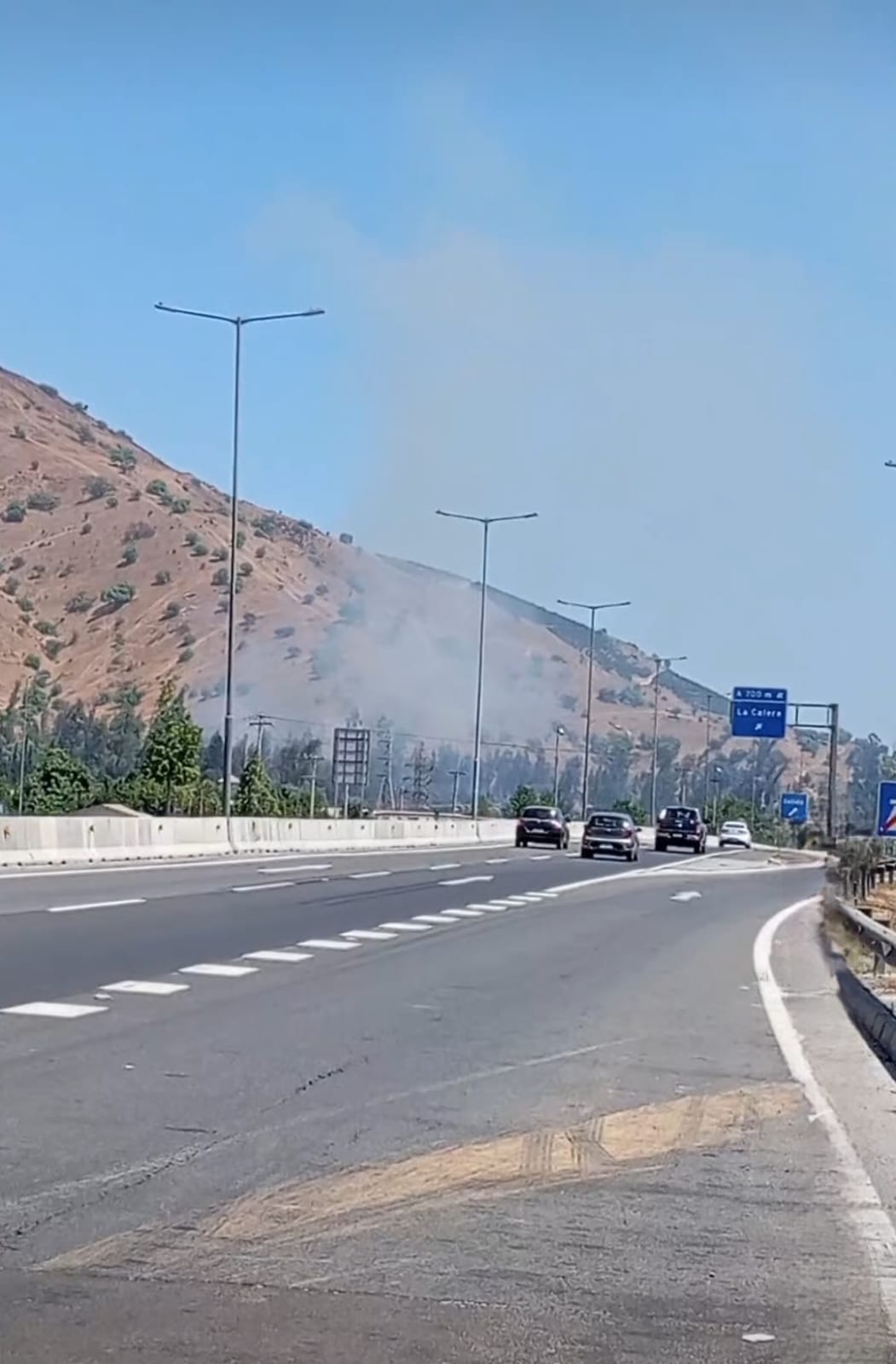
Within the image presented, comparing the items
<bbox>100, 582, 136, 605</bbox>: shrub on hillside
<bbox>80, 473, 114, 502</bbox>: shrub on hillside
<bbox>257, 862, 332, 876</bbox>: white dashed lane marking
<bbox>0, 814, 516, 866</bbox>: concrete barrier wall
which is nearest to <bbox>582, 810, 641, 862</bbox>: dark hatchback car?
<bbox>0, 814, 516, 866</bbox>: concrete barrier wall

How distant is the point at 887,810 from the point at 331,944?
17.3m

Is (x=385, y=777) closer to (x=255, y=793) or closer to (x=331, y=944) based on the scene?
(x=255, y=793)

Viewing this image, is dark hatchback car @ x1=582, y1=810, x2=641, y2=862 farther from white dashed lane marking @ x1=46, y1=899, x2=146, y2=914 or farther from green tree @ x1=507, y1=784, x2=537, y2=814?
green tree @ x1=507, y1=784, x2=537, y2=814

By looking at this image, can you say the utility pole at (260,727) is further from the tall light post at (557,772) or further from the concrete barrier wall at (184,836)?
the concrete barrier wall at (184,836)

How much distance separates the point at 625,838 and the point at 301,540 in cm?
12499

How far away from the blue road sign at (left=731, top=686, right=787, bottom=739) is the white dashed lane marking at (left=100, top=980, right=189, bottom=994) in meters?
64.1

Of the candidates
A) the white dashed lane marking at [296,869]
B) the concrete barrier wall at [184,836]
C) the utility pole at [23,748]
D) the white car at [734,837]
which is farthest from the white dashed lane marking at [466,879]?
the white car at [734,837]

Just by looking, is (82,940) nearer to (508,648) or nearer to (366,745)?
(366,745)

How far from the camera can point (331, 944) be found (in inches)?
901

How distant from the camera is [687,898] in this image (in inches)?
1559

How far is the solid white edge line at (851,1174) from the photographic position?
27.5 feet

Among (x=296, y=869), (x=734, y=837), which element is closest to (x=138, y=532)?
(x=734, y=837)

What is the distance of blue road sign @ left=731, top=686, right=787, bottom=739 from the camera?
8044cm

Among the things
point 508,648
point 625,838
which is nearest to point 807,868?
point 625,838
